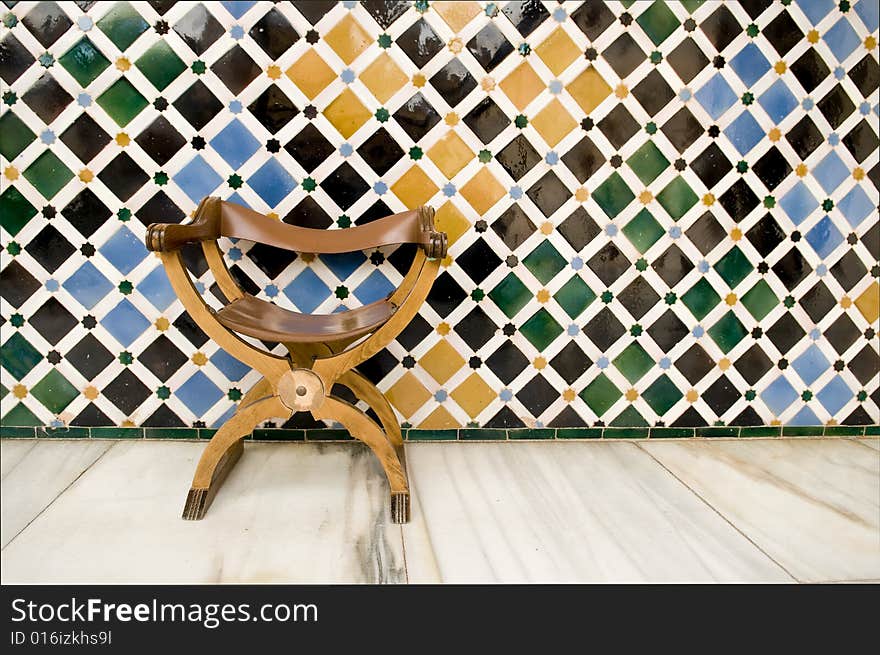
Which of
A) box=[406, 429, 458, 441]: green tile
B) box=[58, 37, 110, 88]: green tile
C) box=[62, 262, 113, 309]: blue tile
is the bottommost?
box=[406, 429, 458, 441]: green tile

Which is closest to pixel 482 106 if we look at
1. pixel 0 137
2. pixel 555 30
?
pixel 555 30

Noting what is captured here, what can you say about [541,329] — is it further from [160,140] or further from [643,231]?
[160,140]

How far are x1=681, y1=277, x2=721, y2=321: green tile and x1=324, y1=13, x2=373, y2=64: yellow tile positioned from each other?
50.8 inches

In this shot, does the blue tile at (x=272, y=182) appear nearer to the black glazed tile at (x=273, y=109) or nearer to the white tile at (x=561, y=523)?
the black glazed tile at (x=273, y=109)

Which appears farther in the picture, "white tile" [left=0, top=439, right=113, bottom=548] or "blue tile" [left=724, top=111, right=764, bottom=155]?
"blue tile" [left=724, top=111, right=764, bottom=155]

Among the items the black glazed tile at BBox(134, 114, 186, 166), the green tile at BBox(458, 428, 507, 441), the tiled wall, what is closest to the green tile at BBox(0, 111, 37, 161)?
the tiled wall

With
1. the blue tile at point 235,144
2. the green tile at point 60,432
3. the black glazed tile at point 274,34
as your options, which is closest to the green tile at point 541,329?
the blue tile at point 235,144

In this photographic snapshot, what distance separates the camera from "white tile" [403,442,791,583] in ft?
4.41

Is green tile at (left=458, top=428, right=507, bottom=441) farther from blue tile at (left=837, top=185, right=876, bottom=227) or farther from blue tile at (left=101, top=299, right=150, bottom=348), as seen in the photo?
blue tile at (left=837, top=185, right=876, bottom=227)

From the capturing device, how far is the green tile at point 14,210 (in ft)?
6.07

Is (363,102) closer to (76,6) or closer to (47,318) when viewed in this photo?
(76,6)

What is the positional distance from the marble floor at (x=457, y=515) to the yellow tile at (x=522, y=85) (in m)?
1.09

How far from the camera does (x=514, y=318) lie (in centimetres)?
200

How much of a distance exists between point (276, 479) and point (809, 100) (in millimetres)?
2024
